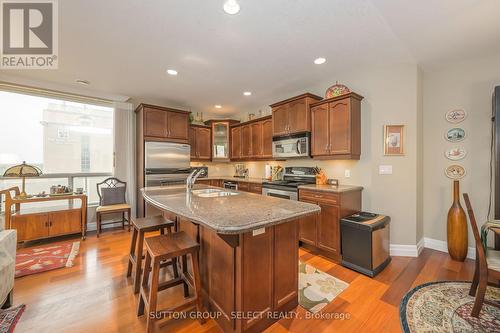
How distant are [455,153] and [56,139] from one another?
6770mm

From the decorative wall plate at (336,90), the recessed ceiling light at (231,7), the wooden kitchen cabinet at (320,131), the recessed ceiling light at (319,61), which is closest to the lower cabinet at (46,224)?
the recessed ceiling light at (231,7)

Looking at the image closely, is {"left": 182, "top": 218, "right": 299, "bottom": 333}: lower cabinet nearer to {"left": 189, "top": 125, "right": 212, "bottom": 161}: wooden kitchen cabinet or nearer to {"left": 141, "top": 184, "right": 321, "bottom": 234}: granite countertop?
{"left": 141, "top": 184, "right": 321, "bottom": 234}: granite countertop

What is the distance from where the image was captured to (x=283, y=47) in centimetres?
256

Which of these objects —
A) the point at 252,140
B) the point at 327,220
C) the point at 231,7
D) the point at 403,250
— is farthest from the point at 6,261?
the point at 403,250

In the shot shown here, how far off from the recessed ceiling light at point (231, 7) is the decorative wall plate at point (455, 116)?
3.34m

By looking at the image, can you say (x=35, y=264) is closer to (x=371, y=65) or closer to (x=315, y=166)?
(x=315, y=166)

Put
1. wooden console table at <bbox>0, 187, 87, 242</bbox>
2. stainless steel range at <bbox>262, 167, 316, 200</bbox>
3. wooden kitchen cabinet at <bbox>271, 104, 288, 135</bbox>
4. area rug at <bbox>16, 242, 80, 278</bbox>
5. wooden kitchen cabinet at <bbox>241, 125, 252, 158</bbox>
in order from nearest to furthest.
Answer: area rug at <bbox>16, 242, 80, 278</bbox>, wooden console table at <bbox>0, 187, 87, 242</bbox>, stainless steel range at <bbox>262, 167, 316, 200</bbox>, wooden kitchen cabinet at <bbox>271, 104, 288, 135</bbox>, wooden kitchen cabinet at <bbox>241, 125, 252, 158</bbox>

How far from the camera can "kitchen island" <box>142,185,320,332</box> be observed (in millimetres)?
1406

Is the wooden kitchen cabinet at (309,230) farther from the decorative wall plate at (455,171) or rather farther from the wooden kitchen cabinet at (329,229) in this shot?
the decorative wall plate at (455,171)

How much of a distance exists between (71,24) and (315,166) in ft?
12.5

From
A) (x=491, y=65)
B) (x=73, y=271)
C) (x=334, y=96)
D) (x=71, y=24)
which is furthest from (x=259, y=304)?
(x=491, y=65)

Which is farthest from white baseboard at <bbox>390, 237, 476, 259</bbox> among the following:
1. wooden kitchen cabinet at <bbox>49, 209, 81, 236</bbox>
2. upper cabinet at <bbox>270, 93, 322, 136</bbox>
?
wooden kitchen cabinet at <bbox>49, 209, 81, 236</bbox>

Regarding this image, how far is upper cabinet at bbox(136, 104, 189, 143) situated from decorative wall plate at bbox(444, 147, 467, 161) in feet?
15.5

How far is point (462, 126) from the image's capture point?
2.92 meters
